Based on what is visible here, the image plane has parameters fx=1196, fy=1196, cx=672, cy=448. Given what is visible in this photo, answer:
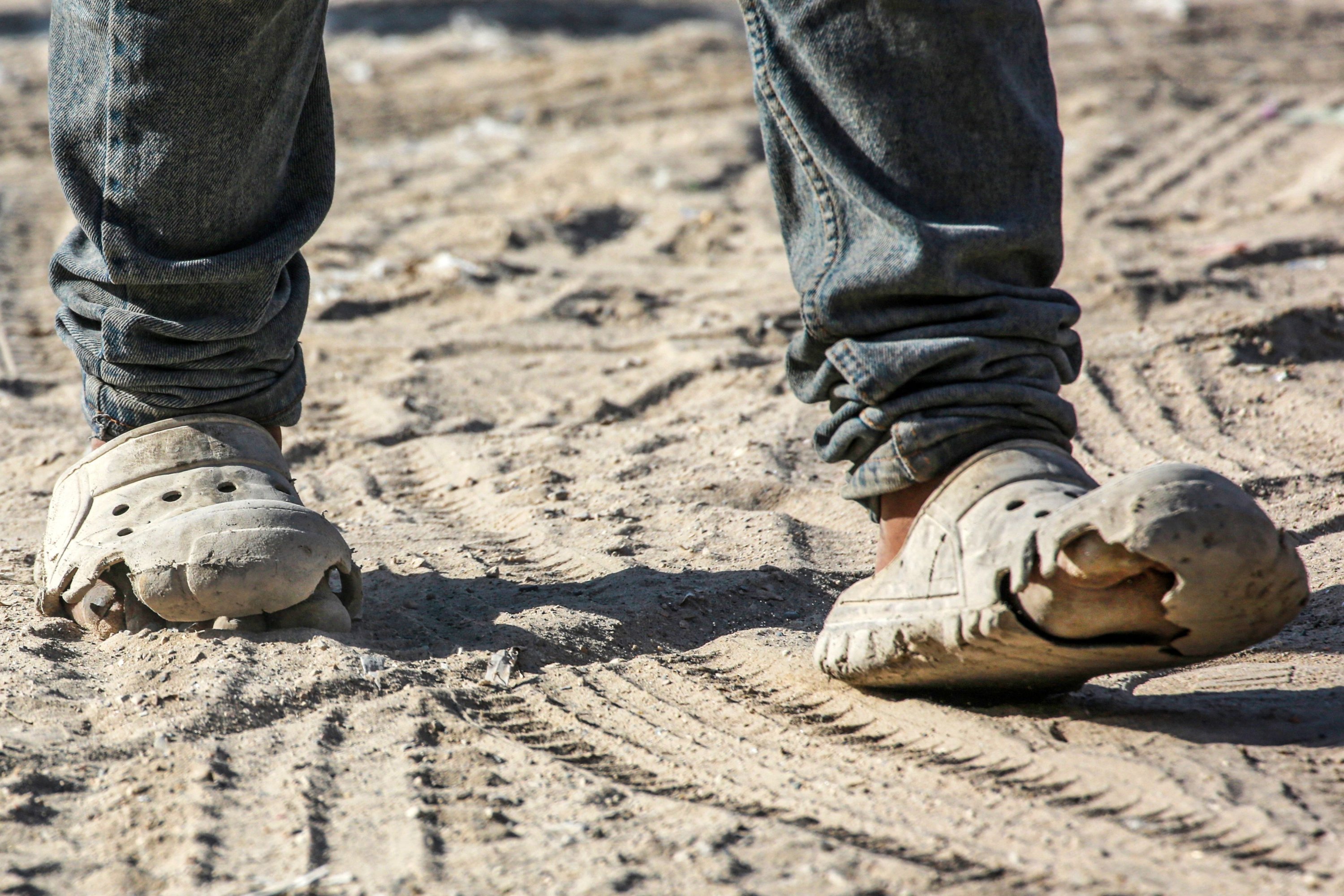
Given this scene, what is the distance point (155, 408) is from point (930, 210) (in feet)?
3.91

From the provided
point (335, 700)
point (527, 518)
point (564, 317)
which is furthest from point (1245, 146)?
point (335, 700)

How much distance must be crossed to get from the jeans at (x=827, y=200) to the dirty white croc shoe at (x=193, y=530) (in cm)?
9

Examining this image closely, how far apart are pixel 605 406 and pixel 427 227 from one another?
2.15 m

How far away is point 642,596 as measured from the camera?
1.95 meters

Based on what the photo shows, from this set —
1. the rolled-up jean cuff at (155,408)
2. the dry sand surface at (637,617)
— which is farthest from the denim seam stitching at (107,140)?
the dry sand surface at (637,617)

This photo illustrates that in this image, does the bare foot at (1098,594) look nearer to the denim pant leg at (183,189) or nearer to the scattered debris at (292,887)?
the scattered debris at (292,887)

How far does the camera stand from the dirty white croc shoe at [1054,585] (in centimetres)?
122

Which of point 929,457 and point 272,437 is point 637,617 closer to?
point 929,457

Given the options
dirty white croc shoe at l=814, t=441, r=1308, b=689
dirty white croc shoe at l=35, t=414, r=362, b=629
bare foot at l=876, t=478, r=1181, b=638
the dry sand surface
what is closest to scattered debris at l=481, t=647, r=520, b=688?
the dry sand surface

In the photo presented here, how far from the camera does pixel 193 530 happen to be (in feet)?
5.47

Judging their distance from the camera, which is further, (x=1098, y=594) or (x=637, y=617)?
(x=637, y=617)

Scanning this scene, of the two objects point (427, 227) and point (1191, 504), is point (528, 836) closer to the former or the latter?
point (1191, 504)

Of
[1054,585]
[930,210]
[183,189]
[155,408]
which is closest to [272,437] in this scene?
[155,408]

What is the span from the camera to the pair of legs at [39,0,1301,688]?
1.51 meters
